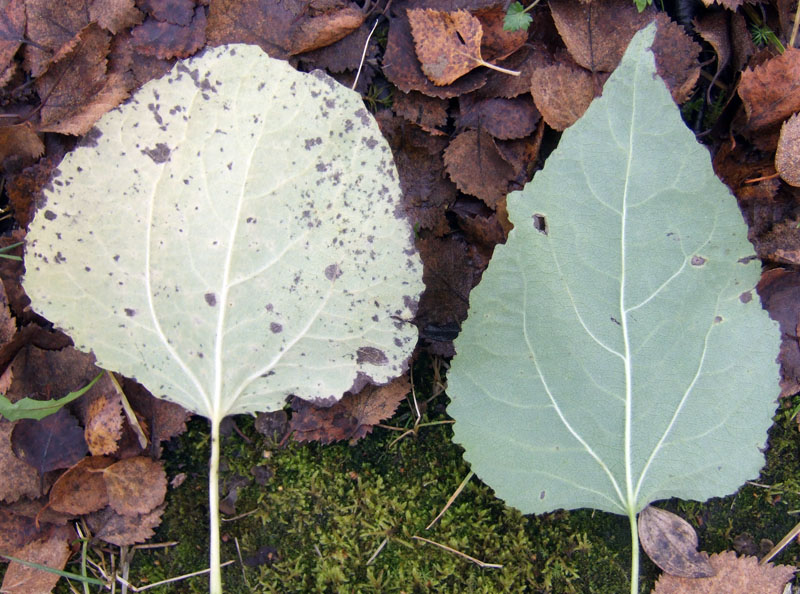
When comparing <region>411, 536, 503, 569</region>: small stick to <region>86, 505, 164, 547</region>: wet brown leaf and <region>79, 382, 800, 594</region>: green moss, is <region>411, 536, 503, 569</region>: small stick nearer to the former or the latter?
<region>79, 382, 800, 594</region>: green moss

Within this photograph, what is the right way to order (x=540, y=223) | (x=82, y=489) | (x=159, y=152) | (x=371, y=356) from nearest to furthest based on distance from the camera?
1. (x=540, y=223)
2. (x=159, y=152)
3. (x=371, y=356)
4. (x=82, y=489)

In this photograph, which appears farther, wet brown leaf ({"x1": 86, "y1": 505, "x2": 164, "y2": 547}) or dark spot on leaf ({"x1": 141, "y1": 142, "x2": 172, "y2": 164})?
wet brown leaf ({"x1": 86, "y1": 505, "x2": 164, "y2": 547})

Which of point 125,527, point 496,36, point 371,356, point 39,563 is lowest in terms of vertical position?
point 39,563

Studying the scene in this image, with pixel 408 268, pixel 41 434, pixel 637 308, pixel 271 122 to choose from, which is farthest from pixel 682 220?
pixel 41 434

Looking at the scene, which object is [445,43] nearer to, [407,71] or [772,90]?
[407,71]

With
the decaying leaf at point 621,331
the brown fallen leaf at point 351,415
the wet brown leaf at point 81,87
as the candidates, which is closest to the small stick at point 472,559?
the decaying leaf at point 621,331

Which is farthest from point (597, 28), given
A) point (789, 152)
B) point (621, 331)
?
point (621, 331)

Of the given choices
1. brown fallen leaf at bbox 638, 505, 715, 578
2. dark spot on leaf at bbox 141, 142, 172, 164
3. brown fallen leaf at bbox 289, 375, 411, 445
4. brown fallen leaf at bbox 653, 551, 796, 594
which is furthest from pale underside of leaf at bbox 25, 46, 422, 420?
brown fallen leaf at bbox 653, 551, 796, 594
